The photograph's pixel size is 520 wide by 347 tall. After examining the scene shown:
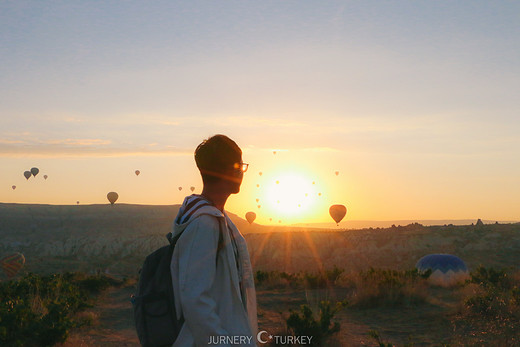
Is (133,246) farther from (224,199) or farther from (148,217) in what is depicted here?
(224,199)

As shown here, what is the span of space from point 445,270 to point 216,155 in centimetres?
1635

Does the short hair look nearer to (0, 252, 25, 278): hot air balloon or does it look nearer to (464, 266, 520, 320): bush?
(464, 266, 520, 320): bush

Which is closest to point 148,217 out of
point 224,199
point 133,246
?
point 133,246

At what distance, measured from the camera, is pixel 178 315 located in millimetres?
2682

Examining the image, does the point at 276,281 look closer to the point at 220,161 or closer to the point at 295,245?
the point at 220,161

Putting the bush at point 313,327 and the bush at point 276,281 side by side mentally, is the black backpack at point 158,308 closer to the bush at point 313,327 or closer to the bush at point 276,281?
the bush at point 313,327

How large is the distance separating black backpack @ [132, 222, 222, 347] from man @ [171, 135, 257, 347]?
0.05m

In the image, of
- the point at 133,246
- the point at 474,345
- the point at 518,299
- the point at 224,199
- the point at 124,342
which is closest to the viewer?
the point at 224,199

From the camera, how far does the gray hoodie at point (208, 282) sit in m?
2.57

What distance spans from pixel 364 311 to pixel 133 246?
2611 inches

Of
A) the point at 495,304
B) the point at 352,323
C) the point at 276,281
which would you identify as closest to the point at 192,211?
the point at 352,323

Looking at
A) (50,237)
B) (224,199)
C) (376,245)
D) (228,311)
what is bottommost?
(50,237)

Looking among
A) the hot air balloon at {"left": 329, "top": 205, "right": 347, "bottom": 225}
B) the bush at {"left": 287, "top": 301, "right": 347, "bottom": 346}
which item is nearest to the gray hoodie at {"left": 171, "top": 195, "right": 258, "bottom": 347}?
the bush at {"left": 287, "top": 301, "right": 347, "bottom": 346}

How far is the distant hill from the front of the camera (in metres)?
38.2
